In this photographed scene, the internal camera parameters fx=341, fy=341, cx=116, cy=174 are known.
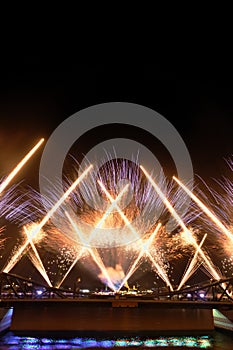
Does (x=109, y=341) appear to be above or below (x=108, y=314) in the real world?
below

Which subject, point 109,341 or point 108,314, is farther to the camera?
point 108,314

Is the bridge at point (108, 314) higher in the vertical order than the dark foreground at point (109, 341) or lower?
higher

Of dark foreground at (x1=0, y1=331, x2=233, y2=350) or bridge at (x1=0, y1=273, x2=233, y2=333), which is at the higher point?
bridge at (x1=0, y1=273, x2=233, y2=333)

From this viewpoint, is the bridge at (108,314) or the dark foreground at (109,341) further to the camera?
the bridge at (108,314)

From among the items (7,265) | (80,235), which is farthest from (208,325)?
(7,265)

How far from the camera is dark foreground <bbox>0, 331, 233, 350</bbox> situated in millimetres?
27344

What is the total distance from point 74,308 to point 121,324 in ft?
16.6

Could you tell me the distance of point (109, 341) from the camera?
30438mm

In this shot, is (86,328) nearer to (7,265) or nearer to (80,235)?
(80,235)

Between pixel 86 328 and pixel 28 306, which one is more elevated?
pixel 28 306

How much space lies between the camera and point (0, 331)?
3139 centimetres

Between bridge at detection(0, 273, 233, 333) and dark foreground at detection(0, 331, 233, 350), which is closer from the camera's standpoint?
dark foreground at detection(0, 331, 233, 350)

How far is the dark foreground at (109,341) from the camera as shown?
89.7 feet

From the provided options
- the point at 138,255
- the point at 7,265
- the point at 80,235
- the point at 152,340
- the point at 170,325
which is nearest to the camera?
the point at 152,340
